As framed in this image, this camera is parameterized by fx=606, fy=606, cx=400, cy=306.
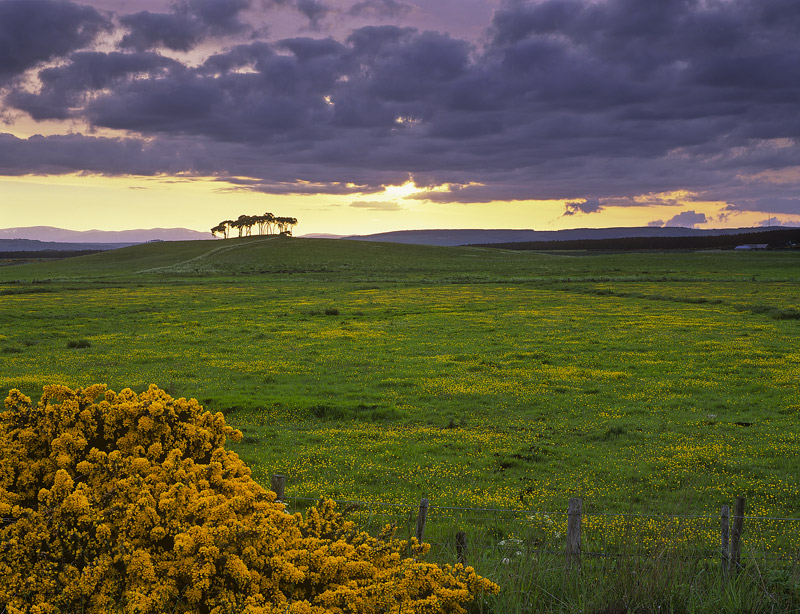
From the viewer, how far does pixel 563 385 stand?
82.7 feet

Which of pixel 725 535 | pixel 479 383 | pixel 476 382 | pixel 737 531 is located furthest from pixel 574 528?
pixel 476 382

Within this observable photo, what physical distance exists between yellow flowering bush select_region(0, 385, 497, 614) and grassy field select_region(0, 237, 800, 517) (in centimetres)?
631

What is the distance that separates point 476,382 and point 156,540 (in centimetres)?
2022

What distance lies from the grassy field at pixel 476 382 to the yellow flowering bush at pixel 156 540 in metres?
6.31

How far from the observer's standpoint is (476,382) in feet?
84.1

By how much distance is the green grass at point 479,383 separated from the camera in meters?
15.0

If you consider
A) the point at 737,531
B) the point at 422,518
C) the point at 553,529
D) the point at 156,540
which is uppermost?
the point at 156,540

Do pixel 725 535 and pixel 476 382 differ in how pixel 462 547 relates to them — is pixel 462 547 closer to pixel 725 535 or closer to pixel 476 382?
pixel 725 535

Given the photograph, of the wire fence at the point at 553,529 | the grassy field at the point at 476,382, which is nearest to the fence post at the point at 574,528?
the wire fence at the point at 553,529

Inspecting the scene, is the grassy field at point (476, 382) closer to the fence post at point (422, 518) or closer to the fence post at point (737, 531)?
the fence post at point (737, 531)

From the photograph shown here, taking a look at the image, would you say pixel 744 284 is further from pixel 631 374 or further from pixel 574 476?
pixel 574 476

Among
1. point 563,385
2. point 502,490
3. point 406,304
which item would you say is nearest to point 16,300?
point 406,304

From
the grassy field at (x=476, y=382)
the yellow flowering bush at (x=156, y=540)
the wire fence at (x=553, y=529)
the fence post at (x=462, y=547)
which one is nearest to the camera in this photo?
the yellow flowering bush at (x=156, y=540)

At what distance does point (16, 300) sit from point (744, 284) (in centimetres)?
8379
